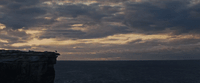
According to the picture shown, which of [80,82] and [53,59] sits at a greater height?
[53,59]

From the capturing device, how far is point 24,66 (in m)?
19.6

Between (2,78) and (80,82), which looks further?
(80,82)

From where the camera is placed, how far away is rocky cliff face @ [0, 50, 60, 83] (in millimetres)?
19094

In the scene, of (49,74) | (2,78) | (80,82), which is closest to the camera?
(2,78)

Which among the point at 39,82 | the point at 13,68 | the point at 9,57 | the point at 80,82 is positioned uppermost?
the point at 9,57

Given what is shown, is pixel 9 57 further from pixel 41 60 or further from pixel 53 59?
pixel 53 59

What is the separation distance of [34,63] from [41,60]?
0.85 meters

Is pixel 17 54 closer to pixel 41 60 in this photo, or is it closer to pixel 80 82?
pixel 41 60

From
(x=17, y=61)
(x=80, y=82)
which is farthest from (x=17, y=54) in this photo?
(x=80, y=82)

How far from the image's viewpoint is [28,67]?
19.7 meters

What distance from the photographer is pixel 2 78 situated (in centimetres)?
1908

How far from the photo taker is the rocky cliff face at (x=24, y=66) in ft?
62.6

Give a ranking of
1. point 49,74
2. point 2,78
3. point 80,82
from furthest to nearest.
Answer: point 80,82, point 49,74, point 2,78

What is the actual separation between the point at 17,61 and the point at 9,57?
975 millimetres
